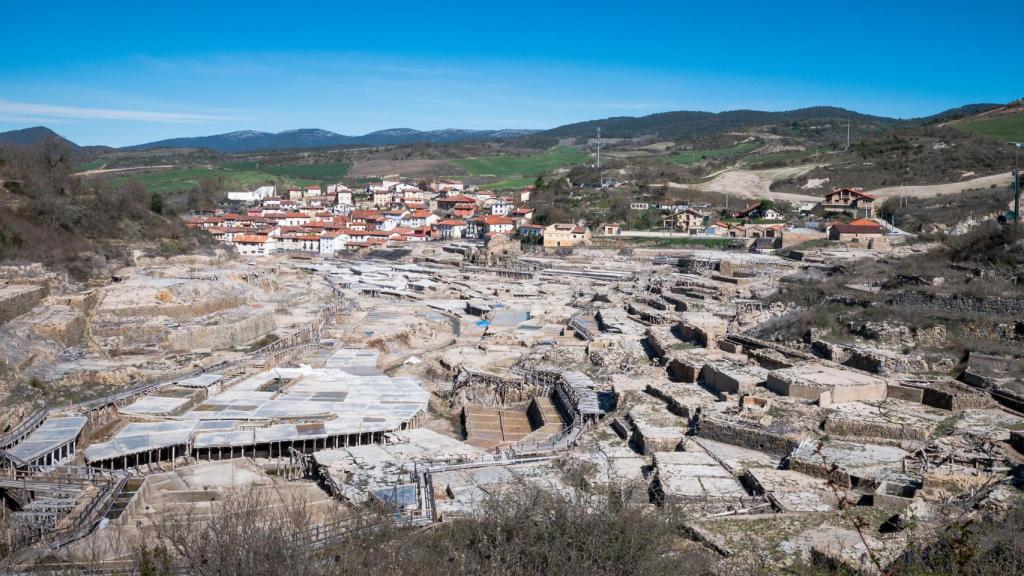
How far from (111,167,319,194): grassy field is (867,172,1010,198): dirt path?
62277 mm

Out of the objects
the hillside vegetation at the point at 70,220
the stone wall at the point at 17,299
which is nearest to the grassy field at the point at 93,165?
the hillside vegetation at the point at 70,220

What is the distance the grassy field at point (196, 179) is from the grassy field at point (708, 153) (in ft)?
→ 144

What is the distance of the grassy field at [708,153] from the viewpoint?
86438 mm

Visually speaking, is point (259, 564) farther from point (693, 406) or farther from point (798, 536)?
point (693, 406)

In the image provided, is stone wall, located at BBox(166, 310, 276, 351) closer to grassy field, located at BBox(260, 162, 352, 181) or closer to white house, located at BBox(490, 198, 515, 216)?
white house, located at BBox(490, 198, 515, 216)

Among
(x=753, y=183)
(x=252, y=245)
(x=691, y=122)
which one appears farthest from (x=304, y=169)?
(x=691, y=122)

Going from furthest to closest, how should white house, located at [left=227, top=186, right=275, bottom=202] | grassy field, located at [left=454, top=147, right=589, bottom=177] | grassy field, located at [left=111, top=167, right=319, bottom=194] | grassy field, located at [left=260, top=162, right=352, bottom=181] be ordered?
grassy field, located at [left=454, top=147, right=589, bottom=177], grassy field, located at [left=260, top=162, right=352, bottom=181], grassy field, located at [left=111, top=167, right=319, bottom=194], white house, located at [left=227, top=186, right=275, bottom=202]

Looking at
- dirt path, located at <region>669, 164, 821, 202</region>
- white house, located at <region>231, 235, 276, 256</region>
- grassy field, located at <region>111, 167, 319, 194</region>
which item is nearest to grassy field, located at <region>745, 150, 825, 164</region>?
dirt path, located at <region>669, 164, 821, 202</region>

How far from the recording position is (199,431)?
45.1 feet

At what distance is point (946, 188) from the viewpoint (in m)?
47.6

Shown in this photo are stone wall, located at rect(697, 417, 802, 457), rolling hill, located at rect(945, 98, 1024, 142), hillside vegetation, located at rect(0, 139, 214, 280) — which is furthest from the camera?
rolling hill, located at rect(945, 98, 1024, 142)

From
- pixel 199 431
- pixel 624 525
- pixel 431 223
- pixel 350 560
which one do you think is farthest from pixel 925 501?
pixel 431 223

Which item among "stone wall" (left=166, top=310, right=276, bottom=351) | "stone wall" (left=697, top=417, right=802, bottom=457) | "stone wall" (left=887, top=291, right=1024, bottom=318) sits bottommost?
"stone wall" (left=166, top=310, right=276, bottom=351)

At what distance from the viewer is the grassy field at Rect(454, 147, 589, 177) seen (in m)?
102
